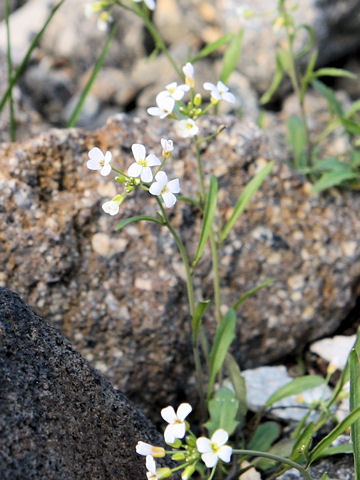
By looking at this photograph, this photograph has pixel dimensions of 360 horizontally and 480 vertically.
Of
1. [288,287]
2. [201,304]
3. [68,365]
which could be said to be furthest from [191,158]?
[68,365]

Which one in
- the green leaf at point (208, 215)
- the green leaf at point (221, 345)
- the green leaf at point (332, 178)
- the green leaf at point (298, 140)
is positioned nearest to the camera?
the green leaf at point (208, 215)

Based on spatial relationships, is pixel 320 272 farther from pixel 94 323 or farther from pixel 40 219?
pixel 40 219

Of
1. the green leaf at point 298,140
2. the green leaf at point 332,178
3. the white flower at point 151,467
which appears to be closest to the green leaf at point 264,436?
the white flower at point 151,467

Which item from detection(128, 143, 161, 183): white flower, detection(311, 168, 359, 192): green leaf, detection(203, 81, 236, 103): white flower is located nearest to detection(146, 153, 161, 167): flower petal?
detection(128, 143, 161, 183): white flower

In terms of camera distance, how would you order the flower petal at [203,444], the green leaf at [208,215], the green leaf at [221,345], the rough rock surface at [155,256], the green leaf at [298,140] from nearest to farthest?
the flower petal at [203,444]
the green leaf at [208,215]
the green leaf at [221,345]
the rough rock surface at [155,256]
the green leaf at [298,140]

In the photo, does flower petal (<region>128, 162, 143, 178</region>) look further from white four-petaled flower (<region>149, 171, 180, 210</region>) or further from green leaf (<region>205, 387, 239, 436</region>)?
green leaf (<region>205, 387, 239, 436</region>)

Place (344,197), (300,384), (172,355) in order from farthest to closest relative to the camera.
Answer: (344,197) < (172,355) < (300,384)

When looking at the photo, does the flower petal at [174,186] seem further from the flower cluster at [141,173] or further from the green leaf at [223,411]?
the green leaf at [223,411]
